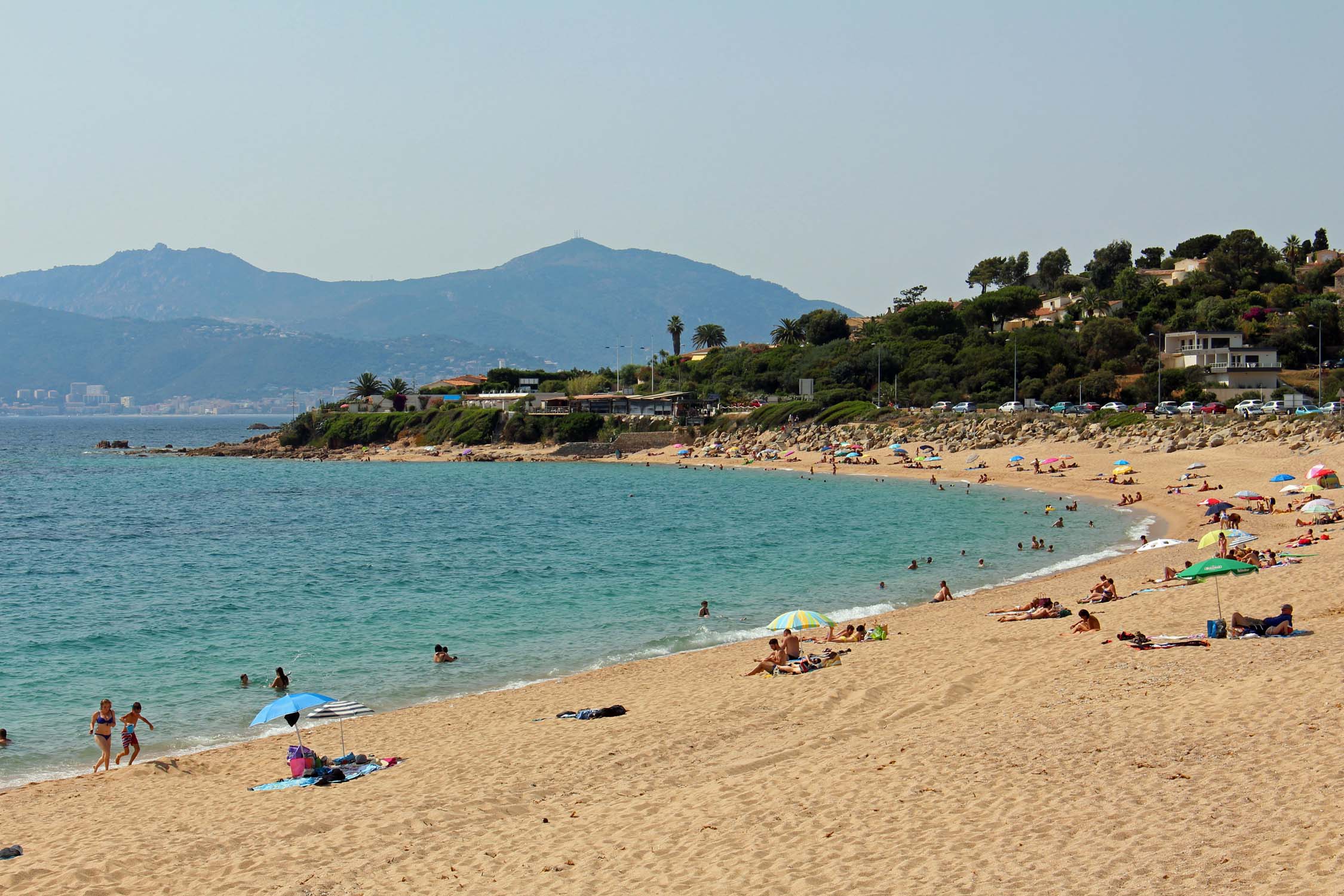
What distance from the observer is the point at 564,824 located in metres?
10.2

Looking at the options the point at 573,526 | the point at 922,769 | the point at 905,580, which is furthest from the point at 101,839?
the point at 573,526

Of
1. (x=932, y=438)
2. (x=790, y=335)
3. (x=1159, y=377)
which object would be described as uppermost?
(x=790, y=335)

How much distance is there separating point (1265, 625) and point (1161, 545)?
14.3 metres

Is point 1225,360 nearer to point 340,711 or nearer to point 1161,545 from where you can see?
point 1161,545

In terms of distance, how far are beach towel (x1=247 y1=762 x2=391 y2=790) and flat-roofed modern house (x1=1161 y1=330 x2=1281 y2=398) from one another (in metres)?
69.5

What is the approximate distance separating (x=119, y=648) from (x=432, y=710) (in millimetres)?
9080

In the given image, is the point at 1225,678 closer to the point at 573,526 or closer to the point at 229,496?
the point at 573,526

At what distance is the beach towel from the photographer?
12.4 m

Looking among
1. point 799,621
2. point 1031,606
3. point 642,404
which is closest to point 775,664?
point 799,621

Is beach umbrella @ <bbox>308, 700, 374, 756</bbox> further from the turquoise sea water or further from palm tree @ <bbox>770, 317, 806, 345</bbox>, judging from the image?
palm tree @ <bbox>770, 317, 806, 345</bbox>

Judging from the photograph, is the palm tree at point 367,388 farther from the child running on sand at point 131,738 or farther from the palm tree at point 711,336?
the child running on sand at point 131,738

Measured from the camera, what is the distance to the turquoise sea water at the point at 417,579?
18359 mm

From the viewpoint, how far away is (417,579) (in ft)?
97.2

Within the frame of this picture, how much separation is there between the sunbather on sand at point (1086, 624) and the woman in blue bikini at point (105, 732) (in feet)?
48.3
